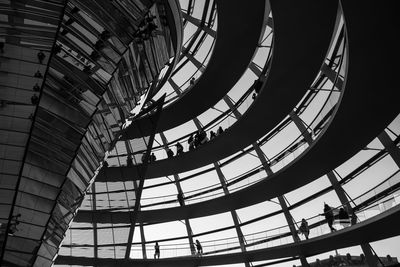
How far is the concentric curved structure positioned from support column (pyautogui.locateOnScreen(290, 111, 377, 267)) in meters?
0.09

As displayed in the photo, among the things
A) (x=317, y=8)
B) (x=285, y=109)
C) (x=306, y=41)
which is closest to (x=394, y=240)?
(x=285, y=109)

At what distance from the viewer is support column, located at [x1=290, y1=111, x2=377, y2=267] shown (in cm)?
2359

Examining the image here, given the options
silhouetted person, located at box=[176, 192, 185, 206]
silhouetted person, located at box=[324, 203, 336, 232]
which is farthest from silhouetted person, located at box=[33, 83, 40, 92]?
silhouetted person, located at box=[176, 192, 185, 206]

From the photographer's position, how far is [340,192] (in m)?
25.1

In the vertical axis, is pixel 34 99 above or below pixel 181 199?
below

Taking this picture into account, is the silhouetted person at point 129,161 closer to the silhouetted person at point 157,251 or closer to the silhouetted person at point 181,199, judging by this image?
the silhouetted person at point 181,199

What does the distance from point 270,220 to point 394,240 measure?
9.38m

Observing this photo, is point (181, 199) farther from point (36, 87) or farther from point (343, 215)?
point (36, 87)

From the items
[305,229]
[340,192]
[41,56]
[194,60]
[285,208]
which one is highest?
[194,60]

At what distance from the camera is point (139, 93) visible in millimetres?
16641

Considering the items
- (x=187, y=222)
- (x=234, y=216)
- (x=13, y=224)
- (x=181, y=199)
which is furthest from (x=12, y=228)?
(x=187, y=222)

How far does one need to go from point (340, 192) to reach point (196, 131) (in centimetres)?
1177

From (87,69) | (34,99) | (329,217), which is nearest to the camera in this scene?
(34,99)

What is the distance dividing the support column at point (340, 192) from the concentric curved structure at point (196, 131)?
3.7 inches
